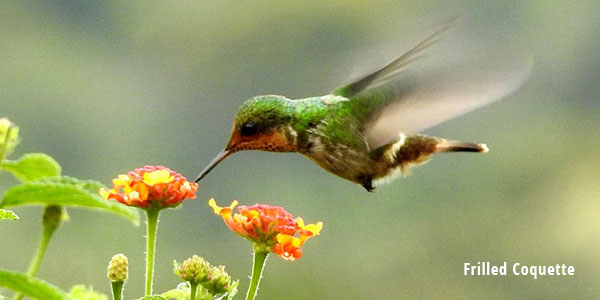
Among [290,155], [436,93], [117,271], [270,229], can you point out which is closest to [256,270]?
[270,229]

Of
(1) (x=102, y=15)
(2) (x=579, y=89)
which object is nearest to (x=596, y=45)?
(2) (x=579, y=89)

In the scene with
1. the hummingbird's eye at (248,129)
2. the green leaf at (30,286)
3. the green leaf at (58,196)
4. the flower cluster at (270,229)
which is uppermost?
the hummingbird's eye at (248,129)

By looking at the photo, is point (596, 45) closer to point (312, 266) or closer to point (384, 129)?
point (312, 266)

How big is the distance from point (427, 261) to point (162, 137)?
274 centimetres

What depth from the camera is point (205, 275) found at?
833 millimetres

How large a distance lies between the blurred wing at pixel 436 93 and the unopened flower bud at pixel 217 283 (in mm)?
387

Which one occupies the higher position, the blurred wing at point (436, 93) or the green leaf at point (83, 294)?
the blurred wing at point (436, 93)

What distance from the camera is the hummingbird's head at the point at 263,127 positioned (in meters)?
1.12

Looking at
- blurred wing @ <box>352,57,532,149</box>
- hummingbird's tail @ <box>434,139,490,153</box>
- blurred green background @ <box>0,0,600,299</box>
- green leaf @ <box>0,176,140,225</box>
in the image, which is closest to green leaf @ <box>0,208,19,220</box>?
green leaf @ <box>0,176,140,225</box>

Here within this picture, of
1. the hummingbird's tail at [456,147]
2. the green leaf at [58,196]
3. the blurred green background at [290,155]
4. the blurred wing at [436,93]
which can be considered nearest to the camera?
the green leaf at [58,196]

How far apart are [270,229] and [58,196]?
23 centimetres

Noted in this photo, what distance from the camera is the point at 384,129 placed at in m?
1.21

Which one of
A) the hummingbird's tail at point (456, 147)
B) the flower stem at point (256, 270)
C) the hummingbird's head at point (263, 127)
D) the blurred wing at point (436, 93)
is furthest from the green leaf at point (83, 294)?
the hummingbird's tail at point (456, 147)

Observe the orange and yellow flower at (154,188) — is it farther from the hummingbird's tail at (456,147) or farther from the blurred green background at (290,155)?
the blurred green background at (290,155)
